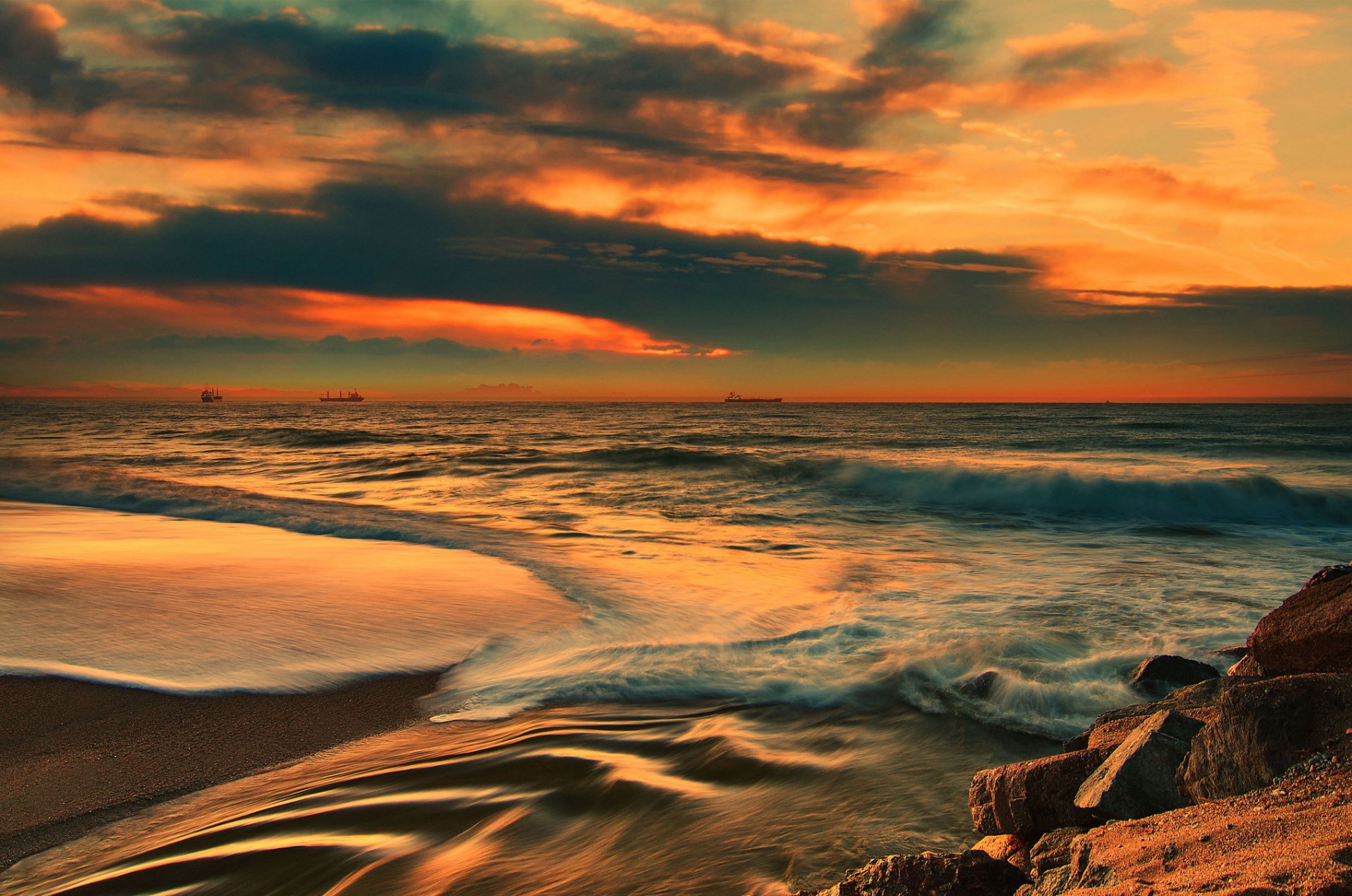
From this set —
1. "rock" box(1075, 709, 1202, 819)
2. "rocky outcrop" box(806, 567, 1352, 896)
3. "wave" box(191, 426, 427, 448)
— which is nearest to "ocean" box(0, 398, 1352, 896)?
"rocky outcrop" box(806, 567, 1352, 896)

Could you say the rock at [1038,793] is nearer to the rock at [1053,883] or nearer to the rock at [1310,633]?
the rock at [1053,883]

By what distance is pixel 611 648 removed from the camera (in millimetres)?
5168

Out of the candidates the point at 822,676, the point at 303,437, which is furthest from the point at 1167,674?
the point at 303,437

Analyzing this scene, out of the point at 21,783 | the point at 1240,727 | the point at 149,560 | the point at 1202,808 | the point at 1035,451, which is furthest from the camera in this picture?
the point at 1035,451

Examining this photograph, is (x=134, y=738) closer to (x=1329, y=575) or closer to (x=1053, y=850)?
(x=1053, y=850)

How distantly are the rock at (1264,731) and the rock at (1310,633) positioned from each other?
0.57m

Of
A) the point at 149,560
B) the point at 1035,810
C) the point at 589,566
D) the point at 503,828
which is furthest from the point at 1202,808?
the point at 149,560

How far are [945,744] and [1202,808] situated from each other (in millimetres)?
1882

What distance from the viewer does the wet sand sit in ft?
9.70

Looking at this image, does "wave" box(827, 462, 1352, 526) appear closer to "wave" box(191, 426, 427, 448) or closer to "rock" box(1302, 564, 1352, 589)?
"rock" box(1302, 564, 1352, 589)

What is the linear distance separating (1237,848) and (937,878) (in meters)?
0.66

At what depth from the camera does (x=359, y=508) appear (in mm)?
11969

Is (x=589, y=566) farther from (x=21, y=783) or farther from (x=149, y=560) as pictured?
(x=21, y=783)

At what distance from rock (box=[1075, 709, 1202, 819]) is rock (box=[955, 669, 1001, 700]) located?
2.08 metres
